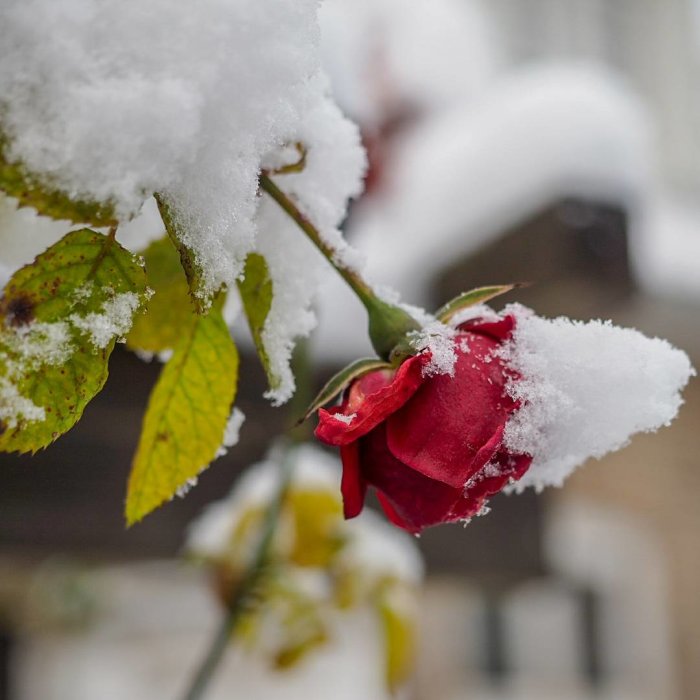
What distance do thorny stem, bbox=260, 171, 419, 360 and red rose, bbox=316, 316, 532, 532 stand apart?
0.05ft

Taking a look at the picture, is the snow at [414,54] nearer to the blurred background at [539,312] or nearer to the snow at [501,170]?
the blurred background at [539,312]

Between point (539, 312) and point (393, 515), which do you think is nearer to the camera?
point (393, 515)

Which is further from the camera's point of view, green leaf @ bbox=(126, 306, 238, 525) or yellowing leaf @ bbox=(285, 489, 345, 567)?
yellowing leaf @ bbox=(285, 489, 345, 567)

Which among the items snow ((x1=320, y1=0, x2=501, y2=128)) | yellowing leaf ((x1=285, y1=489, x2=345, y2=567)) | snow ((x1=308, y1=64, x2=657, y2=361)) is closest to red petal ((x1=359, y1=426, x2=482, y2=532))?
yellowing leaf ((x1=285, y1=489, x2=345, y2=567))

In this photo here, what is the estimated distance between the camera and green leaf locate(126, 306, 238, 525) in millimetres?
380

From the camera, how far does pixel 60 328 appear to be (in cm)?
29

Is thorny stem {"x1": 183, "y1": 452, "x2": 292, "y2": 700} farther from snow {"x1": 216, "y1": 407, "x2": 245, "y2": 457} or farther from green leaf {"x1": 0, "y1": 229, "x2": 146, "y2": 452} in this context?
green leaf {"x1": 0, "y1": 229, "x2": 146, "y2": 452}

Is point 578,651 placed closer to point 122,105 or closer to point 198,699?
point 198,699

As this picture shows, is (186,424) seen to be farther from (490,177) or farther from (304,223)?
(490,177)

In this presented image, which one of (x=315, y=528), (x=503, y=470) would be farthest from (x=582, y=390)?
(x=315, y=528)

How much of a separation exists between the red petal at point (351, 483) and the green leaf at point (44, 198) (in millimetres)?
118

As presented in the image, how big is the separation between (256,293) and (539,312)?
1252mm

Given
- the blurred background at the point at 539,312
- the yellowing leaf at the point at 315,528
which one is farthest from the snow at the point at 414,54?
the yellowing leaf at the point at 315,528

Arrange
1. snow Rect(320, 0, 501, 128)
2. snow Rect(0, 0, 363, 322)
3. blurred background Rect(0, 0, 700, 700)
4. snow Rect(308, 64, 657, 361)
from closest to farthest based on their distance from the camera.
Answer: snow Rect(0, 0, 363, 322) < blurred background Rect(0, 0, 700, 700) < snow Rect(308, 64, 657, 361) < snow Rect(320, 0, 501, 128)
